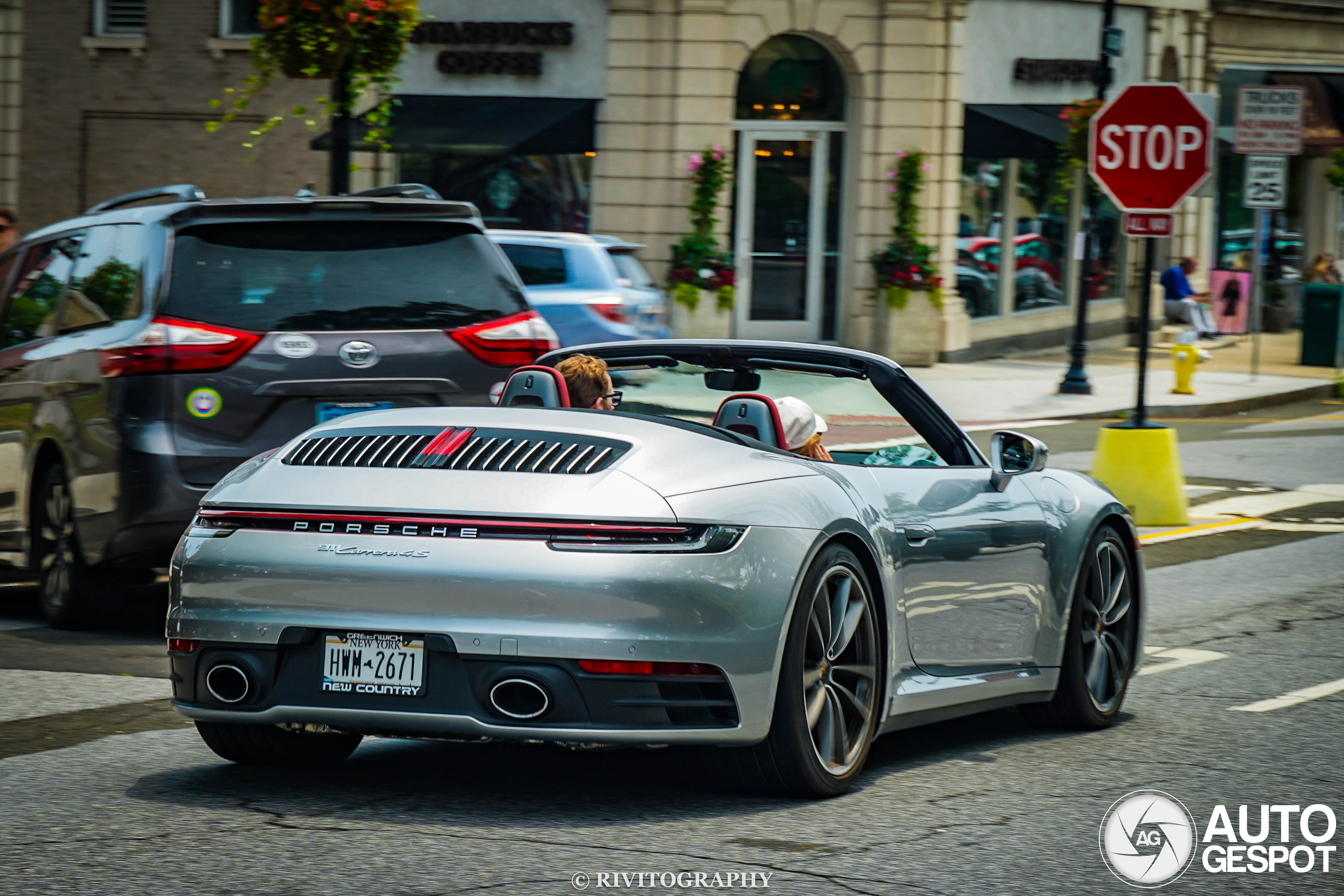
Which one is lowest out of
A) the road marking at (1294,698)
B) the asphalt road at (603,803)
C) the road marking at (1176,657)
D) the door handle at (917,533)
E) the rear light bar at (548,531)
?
the road marking at (1176,657)

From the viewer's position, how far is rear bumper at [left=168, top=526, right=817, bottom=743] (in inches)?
192

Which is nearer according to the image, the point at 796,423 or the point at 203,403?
the point at 796,423

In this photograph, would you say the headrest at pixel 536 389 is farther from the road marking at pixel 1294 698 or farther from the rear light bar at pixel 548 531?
the road marking at pixel 1294 698

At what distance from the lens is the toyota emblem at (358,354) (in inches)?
325

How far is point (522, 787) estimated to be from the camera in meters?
5.51

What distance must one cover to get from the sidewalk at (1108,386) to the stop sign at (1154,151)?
18.7 feet

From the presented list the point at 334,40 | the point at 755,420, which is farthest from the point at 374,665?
the point at 334,40

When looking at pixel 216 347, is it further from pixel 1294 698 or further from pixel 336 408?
pixel 1294 698

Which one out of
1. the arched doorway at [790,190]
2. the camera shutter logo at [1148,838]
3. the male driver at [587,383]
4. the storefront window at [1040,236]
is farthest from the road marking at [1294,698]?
the storefront window at [1040,236]

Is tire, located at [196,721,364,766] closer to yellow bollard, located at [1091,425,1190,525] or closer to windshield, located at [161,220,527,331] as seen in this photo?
windshield, located at [161,220,527,331]

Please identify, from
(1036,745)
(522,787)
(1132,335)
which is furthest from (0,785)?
(1132,335)

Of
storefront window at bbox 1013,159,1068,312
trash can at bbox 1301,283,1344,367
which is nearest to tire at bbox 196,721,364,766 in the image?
trash can at bbox 1301,283,1344,367

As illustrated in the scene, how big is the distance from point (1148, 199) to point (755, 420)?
353 inches

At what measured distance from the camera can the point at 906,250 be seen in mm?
27484
